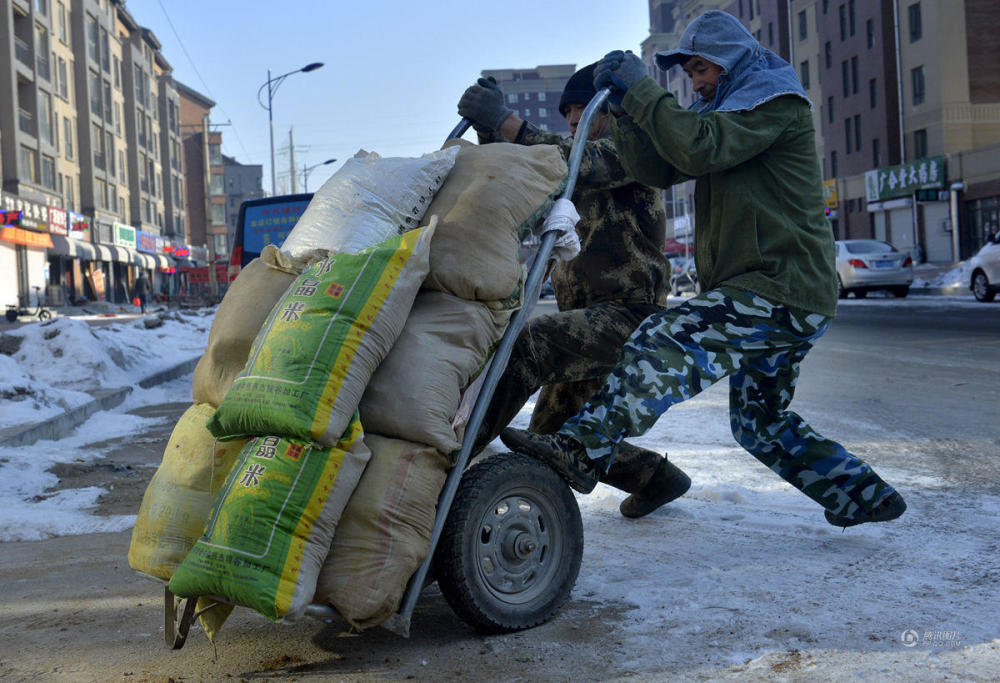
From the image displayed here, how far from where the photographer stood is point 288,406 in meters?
2.55

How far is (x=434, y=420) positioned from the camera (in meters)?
2.72

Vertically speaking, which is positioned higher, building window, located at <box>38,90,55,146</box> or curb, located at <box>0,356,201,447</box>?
building window, located at <box>38,90,55,146</box>

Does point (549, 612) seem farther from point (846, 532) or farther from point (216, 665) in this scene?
point (846, 532)

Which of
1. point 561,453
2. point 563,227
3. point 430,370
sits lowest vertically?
point 561,453

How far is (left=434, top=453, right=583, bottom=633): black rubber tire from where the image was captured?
2.70 m

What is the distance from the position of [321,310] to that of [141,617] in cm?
125

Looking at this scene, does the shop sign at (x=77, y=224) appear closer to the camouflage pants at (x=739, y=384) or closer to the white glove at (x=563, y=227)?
the white glove at (x=563, y=227)

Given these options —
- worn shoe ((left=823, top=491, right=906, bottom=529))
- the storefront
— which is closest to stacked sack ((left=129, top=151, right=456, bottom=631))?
worn shoe ((left=823, top=491, right=906, bottom=529))

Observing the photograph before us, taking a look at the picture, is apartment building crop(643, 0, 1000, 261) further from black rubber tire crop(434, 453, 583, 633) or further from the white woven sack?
black rubber tire crop(434, 453, 583, 633)

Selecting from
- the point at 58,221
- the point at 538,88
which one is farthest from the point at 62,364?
the point at 538,88

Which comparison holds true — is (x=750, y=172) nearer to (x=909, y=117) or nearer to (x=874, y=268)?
(x=874, y=268)

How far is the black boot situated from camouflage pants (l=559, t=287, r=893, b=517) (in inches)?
18.0

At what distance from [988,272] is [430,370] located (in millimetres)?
20314

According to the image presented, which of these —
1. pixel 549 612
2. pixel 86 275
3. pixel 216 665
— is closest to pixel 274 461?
pixel 216 665
